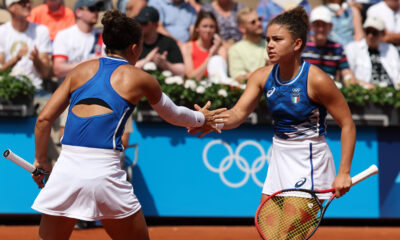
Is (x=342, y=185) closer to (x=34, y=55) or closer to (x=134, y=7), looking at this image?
(x=34, y=55)

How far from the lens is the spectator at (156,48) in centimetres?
756

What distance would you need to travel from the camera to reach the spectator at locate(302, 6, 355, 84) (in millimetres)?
7855

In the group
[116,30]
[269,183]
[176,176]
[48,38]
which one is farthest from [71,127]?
[48,38]

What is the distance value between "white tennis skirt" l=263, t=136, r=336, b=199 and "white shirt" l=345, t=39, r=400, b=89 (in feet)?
13.5

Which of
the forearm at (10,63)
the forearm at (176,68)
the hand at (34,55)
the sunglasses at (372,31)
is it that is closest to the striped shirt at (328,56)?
the sunglasses at (372,31)

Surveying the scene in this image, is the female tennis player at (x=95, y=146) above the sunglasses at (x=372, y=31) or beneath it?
beneath

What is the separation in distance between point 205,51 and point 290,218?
4302mm

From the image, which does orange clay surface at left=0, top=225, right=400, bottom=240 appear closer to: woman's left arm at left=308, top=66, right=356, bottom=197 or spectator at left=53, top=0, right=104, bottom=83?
spectator at left=53, top=0, right=104, bottom=83

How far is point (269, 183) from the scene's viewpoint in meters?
4.32

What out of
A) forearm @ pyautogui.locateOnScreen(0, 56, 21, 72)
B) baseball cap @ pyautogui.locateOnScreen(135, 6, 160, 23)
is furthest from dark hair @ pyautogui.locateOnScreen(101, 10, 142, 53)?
forearm @ pyautogui.locateOnScreen(0, 56, 21, 72)

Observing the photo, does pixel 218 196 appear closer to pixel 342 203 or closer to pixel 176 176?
pixel 176 176

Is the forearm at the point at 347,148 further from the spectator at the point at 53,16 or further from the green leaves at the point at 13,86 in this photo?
the spectator at the point at 53,16

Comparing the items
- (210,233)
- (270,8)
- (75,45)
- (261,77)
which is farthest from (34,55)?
(261,77)

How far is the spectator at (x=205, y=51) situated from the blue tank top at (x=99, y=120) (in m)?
4.29
